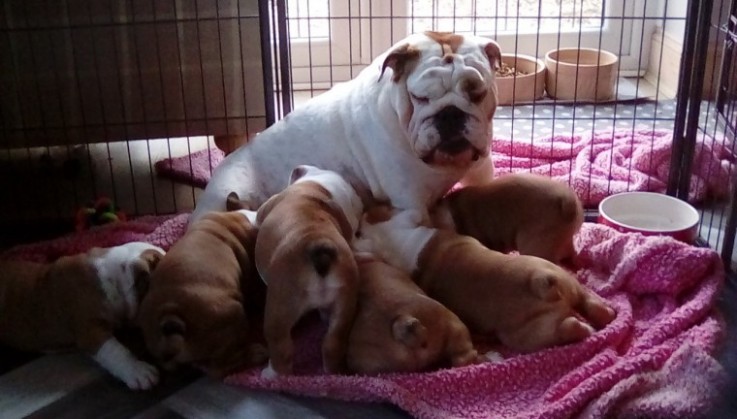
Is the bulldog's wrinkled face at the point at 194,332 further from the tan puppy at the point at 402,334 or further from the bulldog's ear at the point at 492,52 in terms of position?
the bulldog's ear at the point at 492,52

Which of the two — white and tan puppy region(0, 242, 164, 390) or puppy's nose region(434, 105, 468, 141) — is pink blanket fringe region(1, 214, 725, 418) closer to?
white and tan puppy region(0, 242, 164, 390)

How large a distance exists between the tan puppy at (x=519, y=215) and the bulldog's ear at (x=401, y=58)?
0.33 m

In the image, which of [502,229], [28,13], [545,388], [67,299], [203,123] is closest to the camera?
[545,388]

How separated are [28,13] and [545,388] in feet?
5.48

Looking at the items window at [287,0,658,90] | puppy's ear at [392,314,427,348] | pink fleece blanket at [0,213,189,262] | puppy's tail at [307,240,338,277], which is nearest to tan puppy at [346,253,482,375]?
puppy's ear at [392,314,427,348]

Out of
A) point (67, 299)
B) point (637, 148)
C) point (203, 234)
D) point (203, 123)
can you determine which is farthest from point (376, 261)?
point (637, 148)

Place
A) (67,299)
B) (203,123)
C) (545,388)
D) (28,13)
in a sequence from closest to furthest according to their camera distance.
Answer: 1. (545,388)
2. (67,299)
3. (28,13)
4. (203,123)

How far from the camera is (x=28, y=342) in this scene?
1.78 meters

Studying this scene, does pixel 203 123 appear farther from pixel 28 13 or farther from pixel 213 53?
pixel 28 13

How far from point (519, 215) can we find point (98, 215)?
1.14 meters

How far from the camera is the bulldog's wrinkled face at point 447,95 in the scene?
6.12ft

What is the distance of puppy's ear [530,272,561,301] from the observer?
1.63m

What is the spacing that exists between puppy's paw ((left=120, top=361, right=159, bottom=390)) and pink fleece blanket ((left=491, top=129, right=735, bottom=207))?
4.12 feet

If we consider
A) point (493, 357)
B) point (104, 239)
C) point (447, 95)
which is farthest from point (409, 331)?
point (104, 239)
